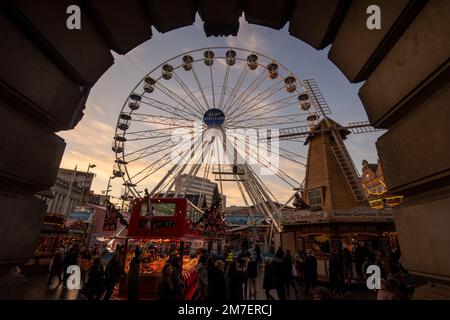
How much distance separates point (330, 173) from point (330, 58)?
20.4 meters

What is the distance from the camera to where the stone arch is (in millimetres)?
1617

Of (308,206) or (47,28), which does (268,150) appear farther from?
(47,28)

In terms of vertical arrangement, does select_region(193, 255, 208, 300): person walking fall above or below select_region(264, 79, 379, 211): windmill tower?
below

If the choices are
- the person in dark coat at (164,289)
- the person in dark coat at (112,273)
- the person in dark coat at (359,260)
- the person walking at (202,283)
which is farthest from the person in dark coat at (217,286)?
the person in dark coat at (359,260)

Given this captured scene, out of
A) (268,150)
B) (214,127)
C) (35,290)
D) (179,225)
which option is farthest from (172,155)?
(35,290)

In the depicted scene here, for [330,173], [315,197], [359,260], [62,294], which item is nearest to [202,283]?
[62,294]


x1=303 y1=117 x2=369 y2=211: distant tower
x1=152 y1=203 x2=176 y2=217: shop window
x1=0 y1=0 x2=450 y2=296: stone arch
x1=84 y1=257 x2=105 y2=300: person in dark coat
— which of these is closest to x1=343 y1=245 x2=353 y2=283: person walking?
x1=303 y1=117 x2=369 y2=211: distant tower

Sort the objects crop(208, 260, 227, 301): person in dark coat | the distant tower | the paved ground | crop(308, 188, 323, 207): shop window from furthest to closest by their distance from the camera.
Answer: crop(308, 188, 323, 207): shop window → the distant tower → the paved ground → crop(208, 260, 227, 301): person in dark coat

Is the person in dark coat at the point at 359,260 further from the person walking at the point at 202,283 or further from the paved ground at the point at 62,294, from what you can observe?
the person walking at the point at 202,283

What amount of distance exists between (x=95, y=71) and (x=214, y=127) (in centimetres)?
2128

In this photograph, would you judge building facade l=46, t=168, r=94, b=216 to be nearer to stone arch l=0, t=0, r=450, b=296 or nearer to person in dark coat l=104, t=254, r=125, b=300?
person in dark coat l=104, t=254, r=125, b=300

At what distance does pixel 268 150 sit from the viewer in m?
24.8

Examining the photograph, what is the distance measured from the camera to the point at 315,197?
21.6 m

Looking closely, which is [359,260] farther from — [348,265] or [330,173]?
[330,173]
